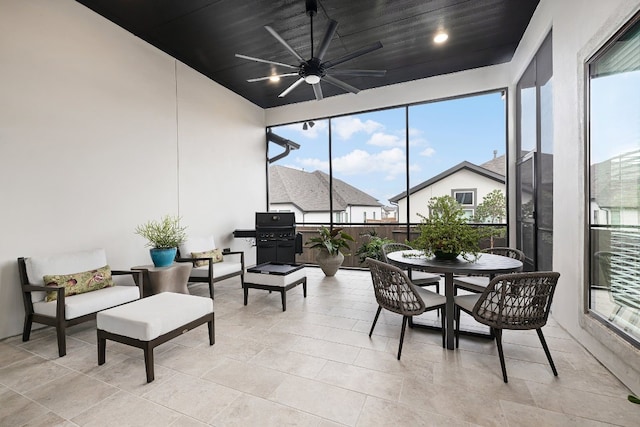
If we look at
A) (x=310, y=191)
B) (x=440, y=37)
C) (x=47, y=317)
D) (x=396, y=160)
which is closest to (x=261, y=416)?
(x=47, y=317)

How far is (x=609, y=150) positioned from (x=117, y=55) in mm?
5392

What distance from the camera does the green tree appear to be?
499 centimetres

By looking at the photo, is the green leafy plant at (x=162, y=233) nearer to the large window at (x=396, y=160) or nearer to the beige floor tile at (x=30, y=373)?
the beige floor tile at (x=30, y=373)

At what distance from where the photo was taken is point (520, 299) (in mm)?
2092

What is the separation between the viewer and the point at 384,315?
342cm

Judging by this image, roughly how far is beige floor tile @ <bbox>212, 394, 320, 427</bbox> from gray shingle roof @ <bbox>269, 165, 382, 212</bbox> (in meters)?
4.72

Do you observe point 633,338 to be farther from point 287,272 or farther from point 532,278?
point 287,272

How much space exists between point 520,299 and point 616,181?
1.11m

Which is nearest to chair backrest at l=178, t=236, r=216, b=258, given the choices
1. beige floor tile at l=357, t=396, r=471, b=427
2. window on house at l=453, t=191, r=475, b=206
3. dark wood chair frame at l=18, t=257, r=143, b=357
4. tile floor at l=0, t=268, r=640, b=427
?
tile floor at l=0, t=268, r=640, b=427

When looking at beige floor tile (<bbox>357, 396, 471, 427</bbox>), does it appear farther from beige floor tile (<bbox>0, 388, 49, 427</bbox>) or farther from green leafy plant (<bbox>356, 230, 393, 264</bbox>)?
green leafy plant (<bbox>356, 230, 393, 264</bbox>)

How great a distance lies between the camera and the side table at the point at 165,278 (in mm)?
3518

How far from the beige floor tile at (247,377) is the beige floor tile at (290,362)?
0.07 m

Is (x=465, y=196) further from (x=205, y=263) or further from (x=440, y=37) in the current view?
(x=205, y=263)

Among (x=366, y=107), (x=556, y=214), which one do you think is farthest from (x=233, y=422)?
(x=366, y=107)
